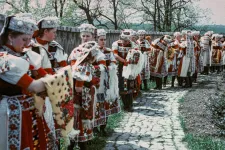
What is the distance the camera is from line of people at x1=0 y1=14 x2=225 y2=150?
11.8 feet

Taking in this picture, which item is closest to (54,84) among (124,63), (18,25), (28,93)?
(28,93)

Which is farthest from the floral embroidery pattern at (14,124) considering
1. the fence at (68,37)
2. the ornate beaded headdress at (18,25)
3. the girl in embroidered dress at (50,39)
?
the fence at (68,37)

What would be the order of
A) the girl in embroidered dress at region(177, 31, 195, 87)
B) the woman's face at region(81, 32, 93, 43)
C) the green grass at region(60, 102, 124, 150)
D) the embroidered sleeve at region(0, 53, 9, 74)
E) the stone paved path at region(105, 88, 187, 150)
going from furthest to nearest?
the girl in embroidered dress at region(177, 31, 195, 87) → the stone paved path at region(105, 88, 187, 150) → the green grass at region(60, 102, 124, 150) → the woman's face at region(81, 32, 93, 43) → the embroidered sleeve at region(0, 53, 9, 74)

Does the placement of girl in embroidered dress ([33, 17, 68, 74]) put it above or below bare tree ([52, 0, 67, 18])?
below

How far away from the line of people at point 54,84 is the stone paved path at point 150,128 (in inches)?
18.3

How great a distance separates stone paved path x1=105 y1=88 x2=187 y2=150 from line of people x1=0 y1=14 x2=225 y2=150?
0.47 meters

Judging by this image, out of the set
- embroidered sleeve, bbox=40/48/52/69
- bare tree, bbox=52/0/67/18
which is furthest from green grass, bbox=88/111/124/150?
bare tree, bbox=52/0/67/18

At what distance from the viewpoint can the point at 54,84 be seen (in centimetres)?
361

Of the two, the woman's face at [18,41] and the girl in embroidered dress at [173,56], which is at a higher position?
the woman's face at [18,41]

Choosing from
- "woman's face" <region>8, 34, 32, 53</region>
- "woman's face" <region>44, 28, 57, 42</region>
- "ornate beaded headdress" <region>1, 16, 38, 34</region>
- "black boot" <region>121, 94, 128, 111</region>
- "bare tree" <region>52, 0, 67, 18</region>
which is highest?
"bare tree" <region>52, 0, 67, 18</region>

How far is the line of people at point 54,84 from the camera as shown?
361 centimetres

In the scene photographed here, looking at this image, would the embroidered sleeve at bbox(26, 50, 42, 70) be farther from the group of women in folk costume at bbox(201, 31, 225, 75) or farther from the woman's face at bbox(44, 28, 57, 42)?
the group of women in folk costume at bbox(201, 31, 225, 75)

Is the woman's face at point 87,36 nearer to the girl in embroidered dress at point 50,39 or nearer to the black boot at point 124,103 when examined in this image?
the girl in embroidered dress at point 50,39

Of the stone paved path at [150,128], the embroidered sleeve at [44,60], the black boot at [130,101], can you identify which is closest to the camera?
the embroidered sleeve at [44,60]
